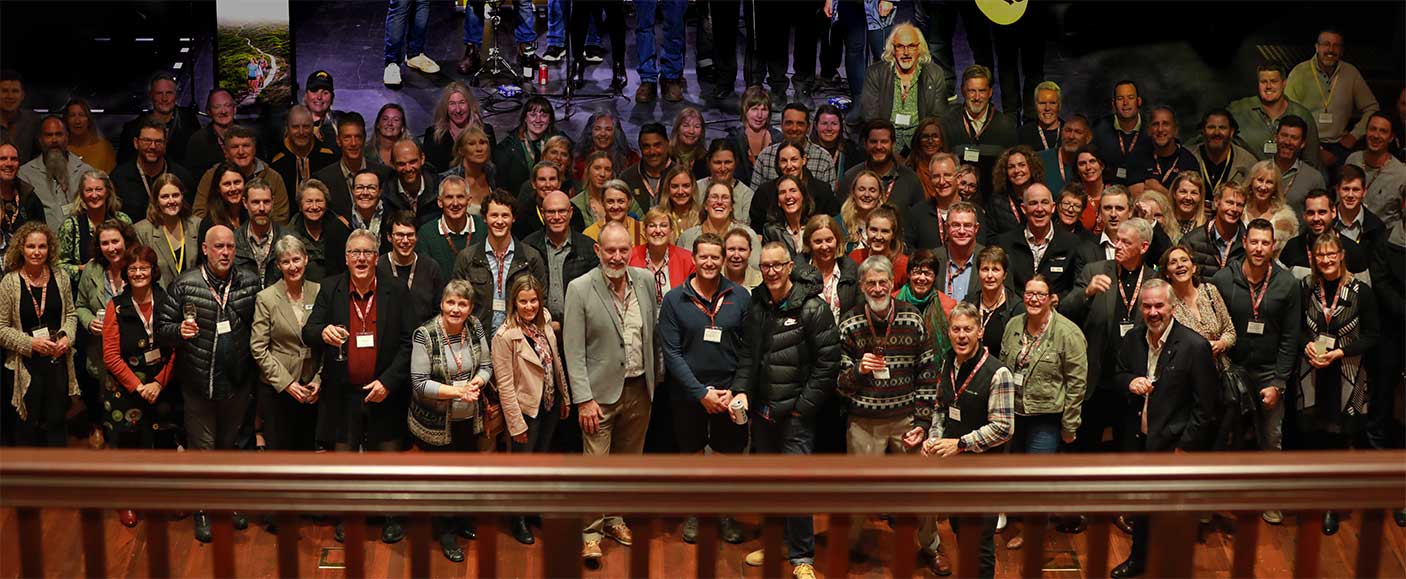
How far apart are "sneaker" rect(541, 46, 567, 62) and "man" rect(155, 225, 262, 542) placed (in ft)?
9.33

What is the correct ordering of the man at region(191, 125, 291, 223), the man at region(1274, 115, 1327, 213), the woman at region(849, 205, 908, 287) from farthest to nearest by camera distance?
→ the man at region(1274, 115, 1327, 213), the man at region(191, 125, 291, 223), the woman at region(849, 205, 908, 287)

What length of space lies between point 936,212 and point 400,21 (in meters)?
3.21

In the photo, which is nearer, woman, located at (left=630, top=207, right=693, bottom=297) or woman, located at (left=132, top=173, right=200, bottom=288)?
woman, located at (left=630, top=207, right=693, bottom=297)

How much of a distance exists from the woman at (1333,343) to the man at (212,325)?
408 centimetres

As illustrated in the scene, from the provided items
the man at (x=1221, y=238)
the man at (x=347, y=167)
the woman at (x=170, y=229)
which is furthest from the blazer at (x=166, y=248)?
the man at (x=1221, y=238)

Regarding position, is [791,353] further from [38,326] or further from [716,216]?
[38,326]

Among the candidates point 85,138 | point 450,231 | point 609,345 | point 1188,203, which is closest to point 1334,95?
point 1188,203

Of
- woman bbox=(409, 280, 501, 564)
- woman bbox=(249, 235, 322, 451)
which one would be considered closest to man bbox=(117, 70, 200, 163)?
woman bbox=(249, 235, 322, 451)

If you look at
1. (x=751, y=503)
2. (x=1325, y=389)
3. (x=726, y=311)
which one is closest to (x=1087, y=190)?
(x=1325, y=389)

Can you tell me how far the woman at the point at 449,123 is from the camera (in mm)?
7262

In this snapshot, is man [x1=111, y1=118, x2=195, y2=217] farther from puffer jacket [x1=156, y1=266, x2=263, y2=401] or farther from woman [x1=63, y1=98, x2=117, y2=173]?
puffer jacket [x1=156, y1=266, x2=263, y2=401]

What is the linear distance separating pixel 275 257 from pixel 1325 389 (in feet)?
13.8

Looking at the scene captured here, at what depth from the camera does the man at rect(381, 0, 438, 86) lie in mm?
7980

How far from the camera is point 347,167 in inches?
271
